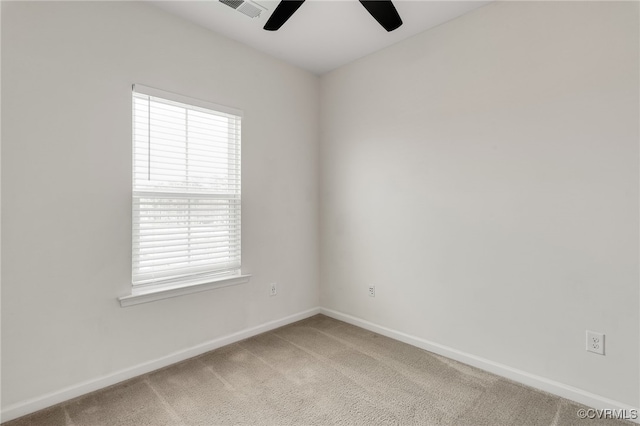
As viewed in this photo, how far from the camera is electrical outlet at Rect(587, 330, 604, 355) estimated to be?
191cm

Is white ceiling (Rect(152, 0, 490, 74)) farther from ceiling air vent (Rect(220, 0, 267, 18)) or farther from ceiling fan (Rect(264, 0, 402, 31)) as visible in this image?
ceiling fan (Rect(264, 0, 402, 31))

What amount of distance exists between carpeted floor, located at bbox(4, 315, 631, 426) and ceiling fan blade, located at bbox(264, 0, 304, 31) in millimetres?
2467

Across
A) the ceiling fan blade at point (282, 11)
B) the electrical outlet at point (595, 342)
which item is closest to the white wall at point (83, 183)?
the ceiling fan blade at point (282, 11)

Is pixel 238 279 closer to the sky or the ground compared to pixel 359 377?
Result: closer to the sky

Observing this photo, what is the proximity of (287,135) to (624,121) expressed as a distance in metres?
2.57

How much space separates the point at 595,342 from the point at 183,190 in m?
3.00

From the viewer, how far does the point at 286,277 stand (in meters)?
3.31

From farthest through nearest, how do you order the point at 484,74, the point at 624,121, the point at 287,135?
the point at 287,135 < the point at 484,74 < the point at 624,121

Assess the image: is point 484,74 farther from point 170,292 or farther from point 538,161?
point 170,292

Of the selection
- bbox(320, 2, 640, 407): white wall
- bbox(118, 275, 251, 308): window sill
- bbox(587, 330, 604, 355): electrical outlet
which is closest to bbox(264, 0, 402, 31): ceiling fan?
bbox(320, 2, 640, 407): white wall

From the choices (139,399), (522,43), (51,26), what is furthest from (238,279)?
(522,43)

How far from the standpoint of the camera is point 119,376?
7.21 ft

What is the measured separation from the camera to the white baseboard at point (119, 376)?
185 cm

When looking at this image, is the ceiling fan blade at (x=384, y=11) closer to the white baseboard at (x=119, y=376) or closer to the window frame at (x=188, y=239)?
the window frame at (x=188, y=239)
